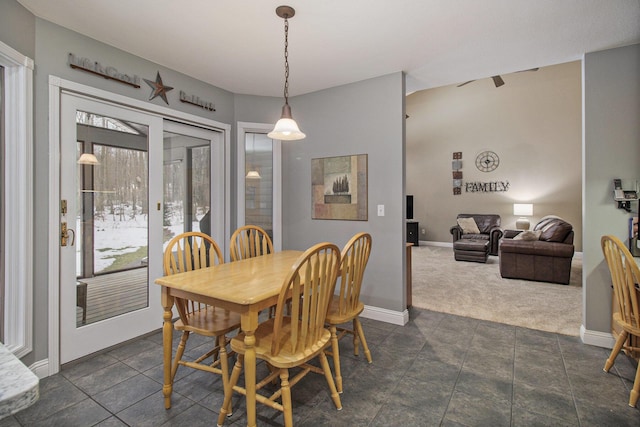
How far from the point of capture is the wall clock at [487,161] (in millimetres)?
7422

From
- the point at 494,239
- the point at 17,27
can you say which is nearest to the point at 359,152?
the point at 17,27

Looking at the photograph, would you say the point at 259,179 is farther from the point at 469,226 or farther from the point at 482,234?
the point at 482,234

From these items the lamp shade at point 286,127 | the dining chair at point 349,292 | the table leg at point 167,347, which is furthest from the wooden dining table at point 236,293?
the lamp shade at point 286,127

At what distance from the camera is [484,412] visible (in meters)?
1.78

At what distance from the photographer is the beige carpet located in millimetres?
3223

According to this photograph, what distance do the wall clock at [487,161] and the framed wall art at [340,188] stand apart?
556 centimetres

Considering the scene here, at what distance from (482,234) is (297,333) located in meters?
6.61

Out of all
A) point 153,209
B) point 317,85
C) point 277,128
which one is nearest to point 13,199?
point 153,209

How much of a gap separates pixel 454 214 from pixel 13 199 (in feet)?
26.6

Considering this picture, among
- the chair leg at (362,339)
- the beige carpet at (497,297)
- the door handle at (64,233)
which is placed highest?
the door handle at (64,233)

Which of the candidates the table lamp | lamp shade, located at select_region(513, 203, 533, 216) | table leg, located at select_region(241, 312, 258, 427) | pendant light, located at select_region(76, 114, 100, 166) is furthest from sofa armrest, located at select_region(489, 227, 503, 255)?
pendant light, located at select_region(76, 114, 100, 166)

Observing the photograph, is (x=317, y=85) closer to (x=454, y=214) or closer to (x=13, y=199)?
(x=13, y=199)

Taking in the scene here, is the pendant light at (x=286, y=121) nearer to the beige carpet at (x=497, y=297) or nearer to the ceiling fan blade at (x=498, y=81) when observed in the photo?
the beige carpet at (x=497, y=297)

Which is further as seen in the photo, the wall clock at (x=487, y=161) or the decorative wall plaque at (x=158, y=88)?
the wall clock at (x=487, y=161)
